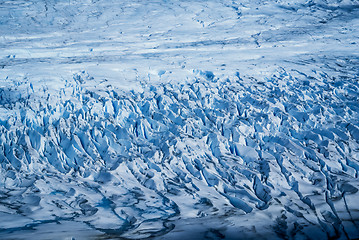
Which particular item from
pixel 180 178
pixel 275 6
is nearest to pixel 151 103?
pixel 180 178

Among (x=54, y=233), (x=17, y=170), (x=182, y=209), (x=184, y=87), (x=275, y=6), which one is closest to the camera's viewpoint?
(x=54, y=233)

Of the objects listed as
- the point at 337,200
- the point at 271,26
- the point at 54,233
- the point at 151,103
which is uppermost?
the point at 271,26

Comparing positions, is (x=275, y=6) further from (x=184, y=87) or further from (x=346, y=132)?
(x=346, y=132)

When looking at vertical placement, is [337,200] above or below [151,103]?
below

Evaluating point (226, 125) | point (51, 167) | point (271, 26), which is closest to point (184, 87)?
point (226, 125)

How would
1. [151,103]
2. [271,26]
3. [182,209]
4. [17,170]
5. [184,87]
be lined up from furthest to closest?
[271,26]
[184,87]
[151,103]
[17,170]
[182,209]

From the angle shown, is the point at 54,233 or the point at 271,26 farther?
the point at 271,26
